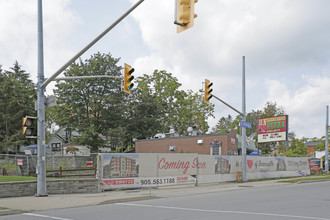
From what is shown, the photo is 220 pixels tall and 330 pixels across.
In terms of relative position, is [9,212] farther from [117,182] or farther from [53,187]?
[117,182]

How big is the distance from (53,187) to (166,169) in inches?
274

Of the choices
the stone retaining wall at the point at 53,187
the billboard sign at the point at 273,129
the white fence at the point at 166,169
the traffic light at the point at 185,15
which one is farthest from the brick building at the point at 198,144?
the traffic light at the point at 185,15

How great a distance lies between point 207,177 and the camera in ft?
80.7

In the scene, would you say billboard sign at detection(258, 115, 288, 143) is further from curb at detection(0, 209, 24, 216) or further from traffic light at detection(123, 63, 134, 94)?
curb at detection(0, 209, 24, 216)

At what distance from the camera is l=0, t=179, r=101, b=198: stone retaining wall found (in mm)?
15961

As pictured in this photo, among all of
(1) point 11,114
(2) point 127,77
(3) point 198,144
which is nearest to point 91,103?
(1) point 11,114

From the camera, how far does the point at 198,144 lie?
41531 millimetres

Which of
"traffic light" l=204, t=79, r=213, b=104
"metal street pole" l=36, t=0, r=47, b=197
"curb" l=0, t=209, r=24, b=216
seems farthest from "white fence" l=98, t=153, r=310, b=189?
"curb" l=0, t=209, r=24, b=216

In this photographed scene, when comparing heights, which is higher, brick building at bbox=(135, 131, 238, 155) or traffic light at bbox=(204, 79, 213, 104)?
traffic light at bbox=(204, 79, 213, 104)

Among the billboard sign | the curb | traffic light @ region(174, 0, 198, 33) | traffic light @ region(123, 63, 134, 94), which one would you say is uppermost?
traffic light @ region(174, 0, 198, 33)

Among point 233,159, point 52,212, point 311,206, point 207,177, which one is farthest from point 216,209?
point 233,159

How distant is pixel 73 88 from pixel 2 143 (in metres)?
13.2

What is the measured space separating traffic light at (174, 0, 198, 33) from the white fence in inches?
433

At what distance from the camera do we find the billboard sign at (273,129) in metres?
49.7
